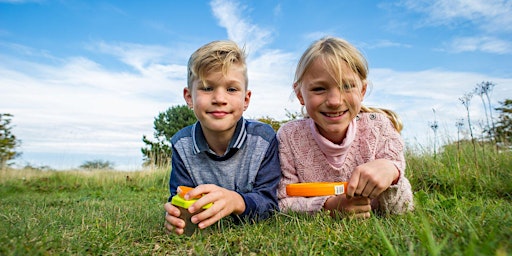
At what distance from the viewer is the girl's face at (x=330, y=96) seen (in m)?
2.93

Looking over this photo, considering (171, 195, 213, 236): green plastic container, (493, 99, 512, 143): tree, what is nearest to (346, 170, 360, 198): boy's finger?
(171, 195, 213, 236): green plastic container

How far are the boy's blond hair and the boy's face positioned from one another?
0.04m

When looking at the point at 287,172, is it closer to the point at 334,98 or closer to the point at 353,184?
the point at 334,98

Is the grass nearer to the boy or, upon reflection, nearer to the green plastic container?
the green plastic container

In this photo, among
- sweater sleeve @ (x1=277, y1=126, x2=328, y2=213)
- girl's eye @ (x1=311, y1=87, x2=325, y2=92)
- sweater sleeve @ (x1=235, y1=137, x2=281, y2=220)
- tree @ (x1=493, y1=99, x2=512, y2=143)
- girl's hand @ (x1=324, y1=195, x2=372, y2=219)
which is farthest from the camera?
tree @ (x1=493, y1=99, x2=512, y2=143)

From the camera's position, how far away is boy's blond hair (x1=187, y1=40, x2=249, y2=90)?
3.06 m

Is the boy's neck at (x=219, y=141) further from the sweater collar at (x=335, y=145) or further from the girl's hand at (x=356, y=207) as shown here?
the girl's hand at (x=356, y=207)

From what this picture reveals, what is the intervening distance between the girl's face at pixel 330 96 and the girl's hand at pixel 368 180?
0.53 meters

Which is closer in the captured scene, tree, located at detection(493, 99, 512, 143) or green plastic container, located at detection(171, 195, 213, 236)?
green plastic container, located at detection(171, 195, 213, 236)

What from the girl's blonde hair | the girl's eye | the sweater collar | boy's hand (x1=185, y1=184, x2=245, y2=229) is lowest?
boy's hand (x1=185, y1=184, x2=245, y2=229)

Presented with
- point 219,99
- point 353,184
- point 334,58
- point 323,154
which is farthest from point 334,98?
point 219,99

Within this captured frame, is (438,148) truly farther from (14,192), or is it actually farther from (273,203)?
(14,192)

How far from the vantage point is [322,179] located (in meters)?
3.34

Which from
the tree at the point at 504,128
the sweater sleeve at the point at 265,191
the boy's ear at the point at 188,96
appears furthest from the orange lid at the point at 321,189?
the tree at the point at 504,128
